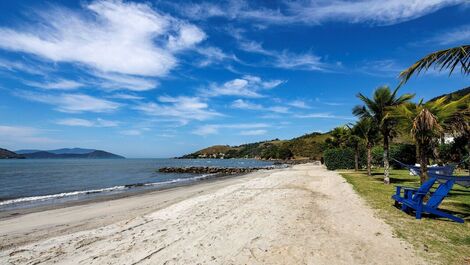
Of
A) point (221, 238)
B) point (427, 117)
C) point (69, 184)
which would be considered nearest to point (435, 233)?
point (221, 238)

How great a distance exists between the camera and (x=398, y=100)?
64.0ft

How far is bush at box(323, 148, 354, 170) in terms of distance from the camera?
4222 centimetres

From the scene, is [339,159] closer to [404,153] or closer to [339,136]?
[339,136]

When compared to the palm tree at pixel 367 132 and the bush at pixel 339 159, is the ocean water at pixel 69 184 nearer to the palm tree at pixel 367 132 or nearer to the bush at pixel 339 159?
the bush at pixel 339 159

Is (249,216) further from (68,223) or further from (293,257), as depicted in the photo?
(68,223)

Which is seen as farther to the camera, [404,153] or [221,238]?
[404,153]

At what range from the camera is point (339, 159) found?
42.3 metres

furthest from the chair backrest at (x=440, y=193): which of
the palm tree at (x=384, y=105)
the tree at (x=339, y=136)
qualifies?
the tree at (x=339, y=136)

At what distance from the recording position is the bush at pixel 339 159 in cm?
4222

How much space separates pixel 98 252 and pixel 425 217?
28.6 feet

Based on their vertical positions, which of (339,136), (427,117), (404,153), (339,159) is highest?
(339,136)

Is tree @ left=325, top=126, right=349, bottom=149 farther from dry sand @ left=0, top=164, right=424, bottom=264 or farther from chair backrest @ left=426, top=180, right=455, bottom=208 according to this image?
chair backrest @ left=426, top=180, right=455, bottom=208

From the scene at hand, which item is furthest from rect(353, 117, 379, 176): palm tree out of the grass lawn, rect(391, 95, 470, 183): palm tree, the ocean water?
the ocean water

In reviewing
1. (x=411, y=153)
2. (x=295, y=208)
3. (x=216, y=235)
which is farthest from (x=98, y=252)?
(x=411, y=153)
